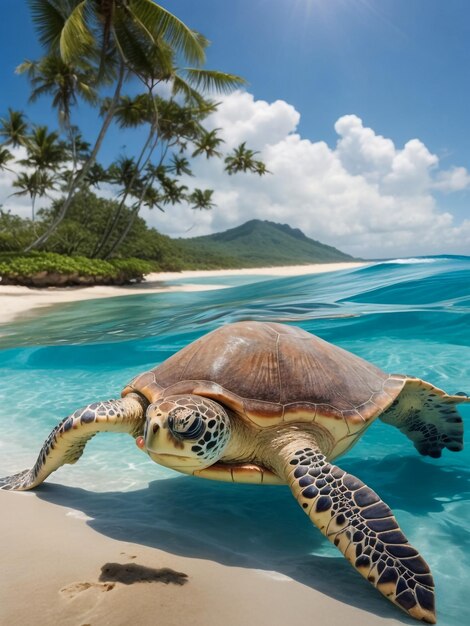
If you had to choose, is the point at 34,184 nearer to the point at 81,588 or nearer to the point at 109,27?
the point at 109,27

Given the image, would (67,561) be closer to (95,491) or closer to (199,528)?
(199,528)

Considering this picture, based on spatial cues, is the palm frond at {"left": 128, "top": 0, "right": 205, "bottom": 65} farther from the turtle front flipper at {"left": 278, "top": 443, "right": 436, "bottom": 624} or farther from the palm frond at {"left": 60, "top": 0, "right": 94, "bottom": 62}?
the turtle front flipper at {"left": 278, "top": 443, "right": 436, "bottom": 624}

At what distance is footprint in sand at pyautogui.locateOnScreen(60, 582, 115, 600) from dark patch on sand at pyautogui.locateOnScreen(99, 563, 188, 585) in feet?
0.15

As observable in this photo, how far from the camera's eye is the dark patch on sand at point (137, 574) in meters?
1.63

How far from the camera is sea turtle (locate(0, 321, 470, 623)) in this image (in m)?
1.86

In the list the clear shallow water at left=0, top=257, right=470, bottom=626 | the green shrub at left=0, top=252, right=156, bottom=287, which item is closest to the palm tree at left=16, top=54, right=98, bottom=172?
the green shrub at left=0, top=252, right=156, bottom=287

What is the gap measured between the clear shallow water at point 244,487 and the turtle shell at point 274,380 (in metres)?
0.69

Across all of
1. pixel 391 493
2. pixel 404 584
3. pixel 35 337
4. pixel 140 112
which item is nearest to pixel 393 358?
pixel 391 493

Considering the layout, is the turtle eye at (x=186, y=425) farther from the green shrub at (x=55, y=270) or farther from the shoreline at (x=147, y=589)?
the green shrub at (x=55, y=270)

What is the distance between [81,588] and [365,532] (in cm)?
121

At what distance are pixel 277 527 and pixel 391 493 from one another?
105 cm

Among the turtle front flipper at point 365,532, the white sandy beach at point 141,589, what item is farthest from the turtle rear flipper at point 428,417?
the white sandy beach at point 141,589

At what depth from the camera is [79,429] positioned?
8.30 ft

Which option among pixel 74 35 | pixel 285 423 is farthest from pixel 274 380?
pixel 74 35
